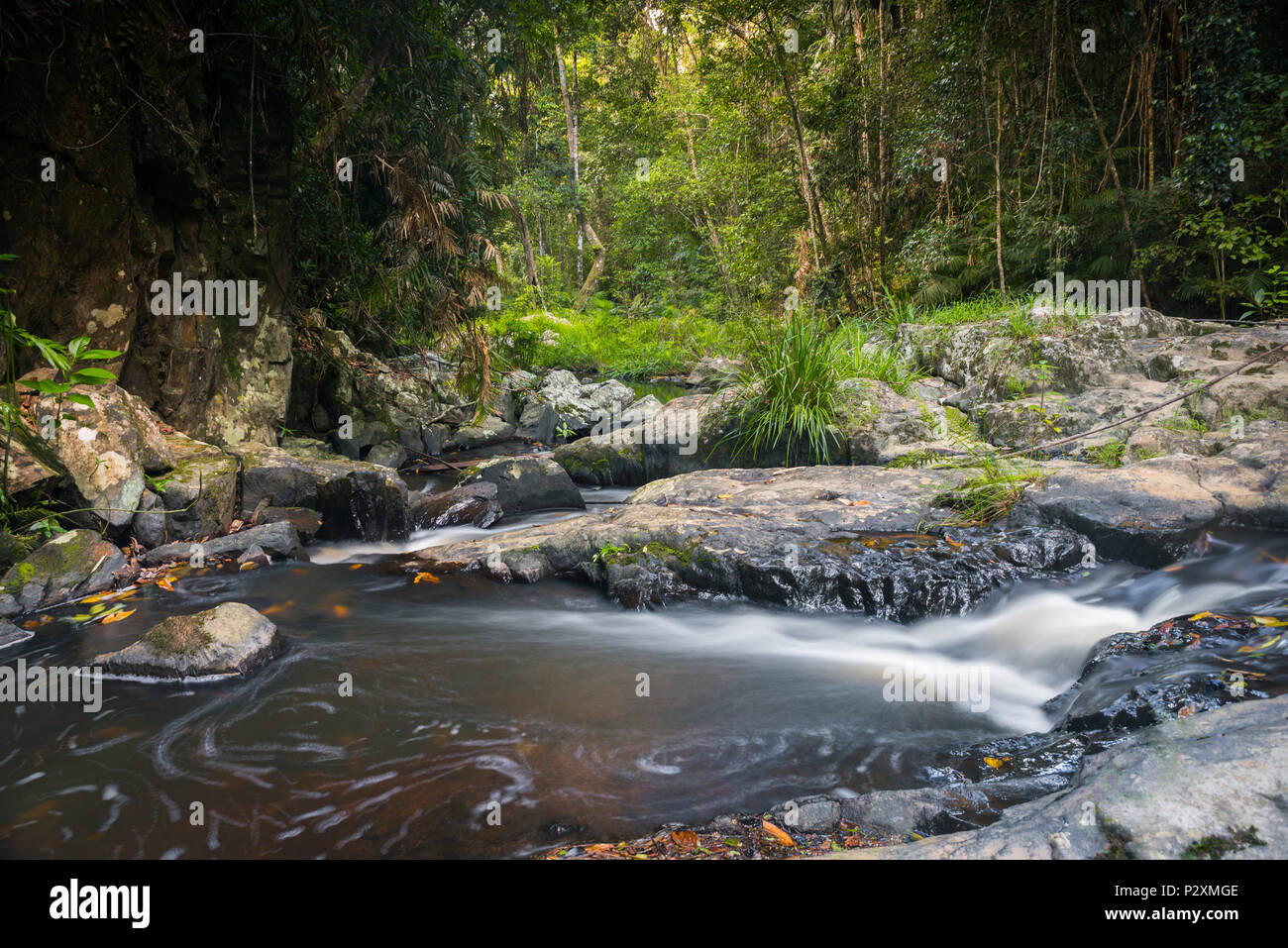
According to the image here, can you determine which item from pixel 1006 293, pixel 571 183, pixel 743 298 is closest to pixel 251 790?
pixel 1006 293

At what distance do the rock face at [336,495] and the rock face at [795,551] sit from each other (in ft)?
3.32

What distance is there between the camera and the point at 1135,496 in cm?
422

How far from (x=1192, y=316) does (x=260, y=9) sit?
12.0 meters

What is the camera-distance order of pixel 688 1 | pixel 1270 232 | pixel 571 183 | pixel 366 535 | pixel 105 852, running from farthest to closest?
pixel 571 183, pixel 688 1, pixel 1270 232, pixel 366 535, pixel 105 852

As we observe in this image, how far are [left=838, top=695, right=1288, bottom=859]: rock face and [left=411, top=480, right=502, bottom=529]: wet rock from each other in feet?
17.8

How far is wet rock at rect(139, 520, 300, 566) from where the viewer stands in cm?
503

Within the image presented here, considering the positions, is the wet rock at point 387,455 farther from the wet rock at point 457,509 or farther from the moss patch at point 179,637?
the moss patch at point 179,637

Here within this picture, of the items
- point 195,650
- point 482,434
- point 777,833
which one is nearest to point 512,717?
point 777,833

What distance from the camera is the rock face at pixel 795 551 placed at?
4.02 metres

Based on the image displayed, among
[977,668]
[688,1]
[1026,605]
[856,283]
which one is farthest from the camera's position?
[856,283]

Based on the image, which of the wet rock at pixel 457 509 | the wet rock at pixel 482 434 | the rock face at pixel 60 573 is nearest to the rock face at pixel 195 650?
the rock face at pixel 60 573

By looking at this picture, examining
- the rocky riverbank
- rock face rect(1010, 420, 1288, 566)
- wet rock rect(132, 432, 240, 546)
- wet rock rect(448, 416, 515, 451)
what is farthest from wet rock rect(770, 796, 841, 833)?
wet rock rect(448, 416, 515, 451)

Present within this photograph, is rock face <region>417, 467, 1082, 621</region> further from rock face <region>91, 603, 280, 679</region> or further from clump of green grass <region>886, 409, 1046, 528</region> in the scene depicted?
rock face <region>91, 603, 280, 679</region>

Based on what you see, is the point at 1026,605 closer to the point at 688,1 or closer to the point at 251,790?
the point at 251,790
